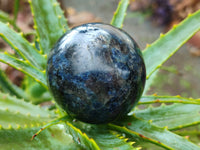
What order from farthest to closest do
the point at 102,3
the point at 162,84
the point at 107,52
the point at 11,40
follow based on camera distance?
the point at 102,3 → the point at 162,84 → the point at 11,40 → the point at 107,52

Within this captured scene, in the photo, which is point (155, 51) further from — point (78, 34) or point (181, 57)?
point (181, 57)

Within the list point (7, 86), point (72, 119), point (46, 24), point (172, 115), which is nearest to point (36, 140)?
point (72, 119)

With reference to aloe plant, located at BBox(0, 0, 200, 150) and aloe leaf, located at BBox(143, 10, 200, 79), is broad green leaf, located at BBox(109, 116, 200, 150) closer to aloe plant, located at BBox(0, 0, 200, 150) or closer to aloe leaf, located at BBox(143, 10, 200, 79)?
aloe plant, located at BBox(0, 0, 200, 150)

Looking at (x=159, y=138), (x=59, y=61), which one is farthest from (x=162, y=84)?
(x=59, y=61)

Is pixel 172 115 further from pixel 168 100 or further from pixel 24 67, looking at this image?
pixel 24 67

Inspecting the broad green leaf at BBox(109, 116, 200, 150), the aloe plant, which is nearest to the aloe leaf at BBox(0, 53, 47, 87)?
the aloe plant

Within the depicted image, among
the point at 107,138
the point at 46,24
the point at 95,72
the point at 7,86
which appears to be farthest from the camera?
the point at 7,86
